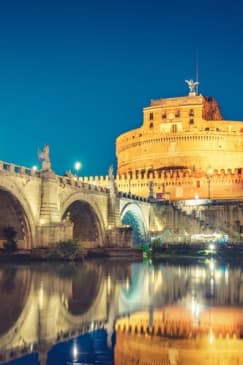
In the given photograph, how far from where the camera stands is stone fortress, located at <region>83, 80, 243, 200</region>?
81500mm

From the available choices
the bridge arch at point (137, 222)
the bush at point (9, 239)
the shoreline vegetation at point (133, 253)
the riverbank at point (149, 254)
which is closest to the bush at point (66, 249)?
the shoreline vegetation at point (133, 253)

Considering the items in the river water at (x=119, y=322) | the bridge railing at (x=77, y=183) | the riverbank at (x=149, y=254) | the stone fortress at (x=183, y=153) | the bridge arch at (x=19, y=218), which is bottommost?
the river water at (x=119, y=322)

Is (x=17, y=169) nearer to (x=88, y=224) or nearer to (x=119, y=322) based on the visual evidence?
(x=88, y=224)

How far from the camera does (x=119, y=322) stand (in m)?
14.3

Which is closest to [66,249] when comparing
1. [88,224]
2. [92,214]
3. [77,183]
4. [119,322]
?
[77,183]

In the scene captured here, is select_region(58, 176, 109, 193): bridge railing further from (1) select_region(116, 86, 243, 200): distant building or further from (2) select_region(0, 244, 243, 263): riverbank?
(1) select_region(116, 86, 243, 200): distant building

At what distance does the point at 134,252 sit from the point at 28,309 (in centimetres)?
3035

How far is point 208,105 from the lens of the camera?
9756cm

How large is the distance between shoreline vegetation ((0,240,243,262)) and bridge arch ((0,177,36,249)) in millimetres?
815

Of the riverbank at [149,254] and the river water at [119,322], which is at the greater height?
the riverbank at [149,254]

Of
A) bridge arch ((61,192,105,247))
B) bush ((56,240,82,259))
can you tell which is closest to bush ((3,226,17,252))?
bush ((56,240,82,259))

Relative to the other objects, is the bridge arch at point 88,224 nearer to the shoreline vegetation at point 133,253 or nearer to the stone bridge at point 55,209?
the stone bridge at point 55,209

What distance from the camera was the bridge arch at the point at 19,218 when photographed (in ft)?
121

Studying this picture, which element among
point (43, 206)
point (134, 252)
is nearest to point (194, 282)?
point (43, 206)
